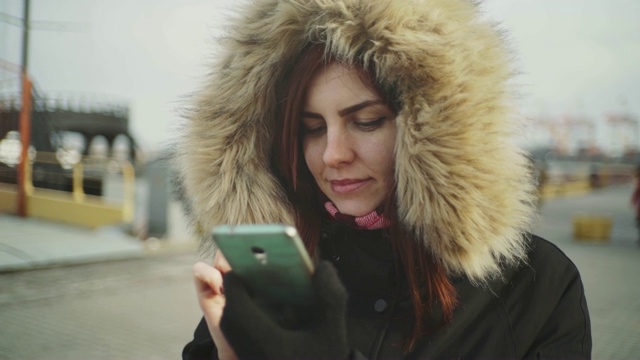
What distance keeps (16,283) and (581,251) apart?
9.31 metres

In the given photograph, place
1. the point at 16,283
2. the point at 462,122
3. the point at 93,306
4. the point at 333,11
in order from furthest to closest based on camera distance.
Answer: the point at 16,283
the point at 93,306
the point at 333,11
the point at 462,122

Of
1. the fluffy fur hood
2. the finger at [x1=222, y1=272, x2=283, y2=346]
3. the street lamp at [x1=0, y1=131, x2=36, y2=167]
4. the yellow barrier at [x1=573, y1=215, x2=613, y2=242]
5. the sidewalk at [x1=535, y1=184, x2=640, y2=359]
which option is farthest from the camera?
the yellow barrier at [x1=573, y1=215, x2=613, y2=242]

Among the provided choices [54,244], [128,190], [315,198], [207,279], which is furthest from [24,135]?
[207,279]

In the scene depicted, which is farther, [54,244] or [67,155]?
[67,155]

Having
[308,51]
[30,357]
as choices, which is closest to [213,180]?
[308,51]

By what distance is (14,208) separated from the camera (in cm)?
1093

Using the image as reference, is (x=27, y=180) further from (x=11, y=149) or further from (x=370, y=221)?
(x=370, y=221)

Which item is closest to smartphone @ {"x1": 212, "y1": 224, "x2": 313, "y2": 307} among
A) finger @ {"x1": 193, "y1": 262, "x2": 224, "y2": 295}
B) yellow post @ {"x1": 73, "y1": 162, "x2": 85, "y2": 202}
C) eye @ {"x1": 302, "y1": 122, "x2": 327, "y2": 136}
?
finger @ {"x1": 193, "y1": 262, "x2": 224, "y2": 295}

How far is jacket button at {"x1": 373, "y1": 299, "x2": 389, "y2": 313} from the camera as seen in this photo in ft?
4.61

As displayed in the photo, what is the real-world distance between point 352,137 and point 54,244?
8.83 metres

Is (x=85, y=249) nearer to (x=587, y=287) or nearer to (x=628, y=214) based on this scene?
(x=587, y=287)

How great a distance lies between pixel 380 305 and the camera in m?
1.41

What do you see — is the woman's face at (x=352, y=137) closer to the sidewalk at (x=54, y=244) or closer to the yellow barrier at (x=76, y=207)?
the sidewalk at (x=54, y=244)

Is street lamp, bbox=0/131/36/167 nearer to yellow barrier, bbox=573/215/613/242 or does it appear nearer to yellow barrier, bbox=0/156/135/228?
yellow barrier, bbox=0/156/135/228
